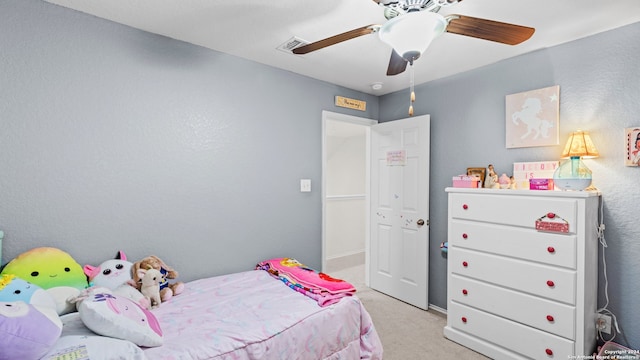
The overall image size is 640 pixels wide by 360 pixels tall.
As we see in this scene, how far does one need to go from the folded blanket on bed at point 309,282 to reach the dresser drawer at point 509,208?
116cm

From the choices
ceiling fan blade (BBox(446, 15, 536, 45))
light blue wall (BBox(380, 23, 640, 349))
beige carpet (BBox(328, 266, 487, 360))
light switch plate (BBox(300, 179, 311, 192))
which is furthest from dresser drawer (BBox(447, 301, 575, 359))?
ceiling fan blade (BBox(446, 15, 536, 45))

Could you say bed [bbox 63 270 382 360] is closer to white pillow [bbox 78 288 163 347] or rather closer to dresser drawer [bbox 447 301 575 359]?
white pillow [bbox 78 288 163 347]

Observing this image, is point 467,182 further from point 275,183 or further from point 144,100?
point 144,100

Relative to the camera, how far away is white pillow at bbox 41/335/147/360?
1.19 metres

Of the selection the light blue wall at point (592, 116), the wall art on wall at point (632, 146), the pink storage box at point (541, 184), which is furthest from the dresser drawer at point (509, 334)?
the wall art on wall at point (632, 146)

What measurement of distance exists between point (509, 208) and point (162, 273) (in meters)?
2.61

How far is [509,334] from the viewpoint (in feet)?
7.25

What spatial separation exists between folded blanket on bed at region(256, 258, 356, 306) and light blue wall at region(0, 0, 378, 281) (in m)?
0.23

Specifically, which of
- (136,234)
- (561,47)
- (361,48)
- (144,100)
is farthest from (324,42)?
(561,47)

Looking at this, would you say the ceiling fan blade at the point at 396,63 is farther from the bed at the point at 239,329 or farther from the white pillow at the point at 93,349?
the white pillow at the point at 93,349

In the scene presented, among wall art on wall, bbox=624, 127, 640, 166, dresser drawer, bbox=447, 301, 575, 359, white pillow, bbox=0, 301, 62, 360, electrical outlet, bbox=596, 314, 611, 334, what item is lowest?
dresser drawer, bbox=447, 301, 575, 359

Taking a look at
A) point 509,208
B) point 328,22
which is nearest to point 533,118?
point 509,208

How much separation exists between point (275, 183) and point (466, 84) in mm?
2096

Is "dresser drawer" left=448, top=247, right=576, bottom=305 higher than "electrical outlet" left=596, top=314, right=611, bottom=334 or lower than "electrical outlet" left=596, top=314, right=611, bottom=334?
higher
